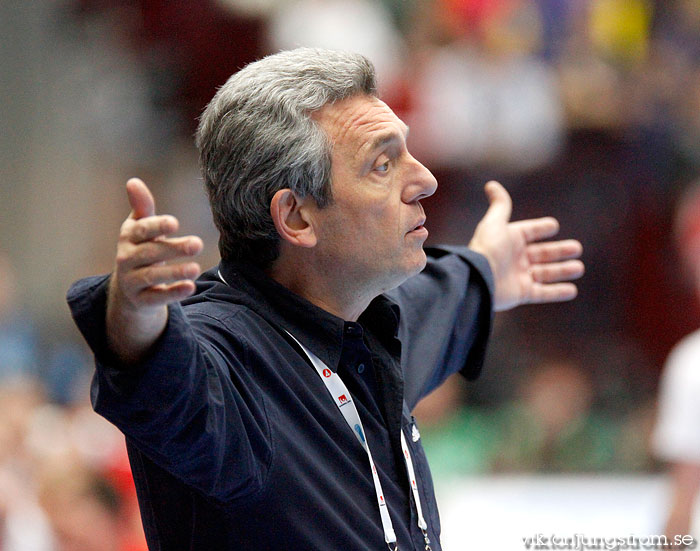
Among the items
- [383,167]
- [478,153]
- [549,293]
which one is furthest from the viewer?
[478,153]

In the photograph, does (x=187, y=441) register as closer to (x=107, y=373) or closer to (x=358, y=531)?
(x=107, y=373)

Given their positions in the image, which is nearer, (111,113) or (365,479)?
(365,479)

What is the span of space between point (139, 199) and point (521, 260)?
53.9 inches

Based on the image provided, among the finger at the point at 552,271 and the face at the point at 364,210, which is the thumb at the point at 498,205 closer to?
the finger at the point at 552,271

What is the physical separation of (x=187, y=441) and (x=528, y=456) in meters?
4.20

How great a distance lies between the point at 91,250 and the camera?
6.77 meters

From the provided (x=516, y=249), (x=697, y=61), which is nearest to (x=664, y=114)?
(x=697, y=61)

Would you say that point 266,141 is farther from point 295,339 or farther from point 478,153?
point 478,153

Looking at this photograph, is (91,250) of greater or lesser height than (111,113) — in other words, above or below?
below

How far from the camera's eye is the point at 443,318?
220cm

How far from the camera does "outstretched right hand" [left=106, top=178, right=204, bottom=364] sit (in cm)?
125

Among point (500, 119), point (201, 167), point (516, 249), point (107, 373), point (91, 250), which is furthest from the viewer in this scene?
point (91, 250)

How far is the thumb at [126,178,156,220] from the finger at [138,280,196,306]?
0.09 meters

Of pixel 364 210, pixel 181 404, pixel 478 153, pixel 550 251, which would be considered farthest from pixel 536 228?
pixel 478 153
